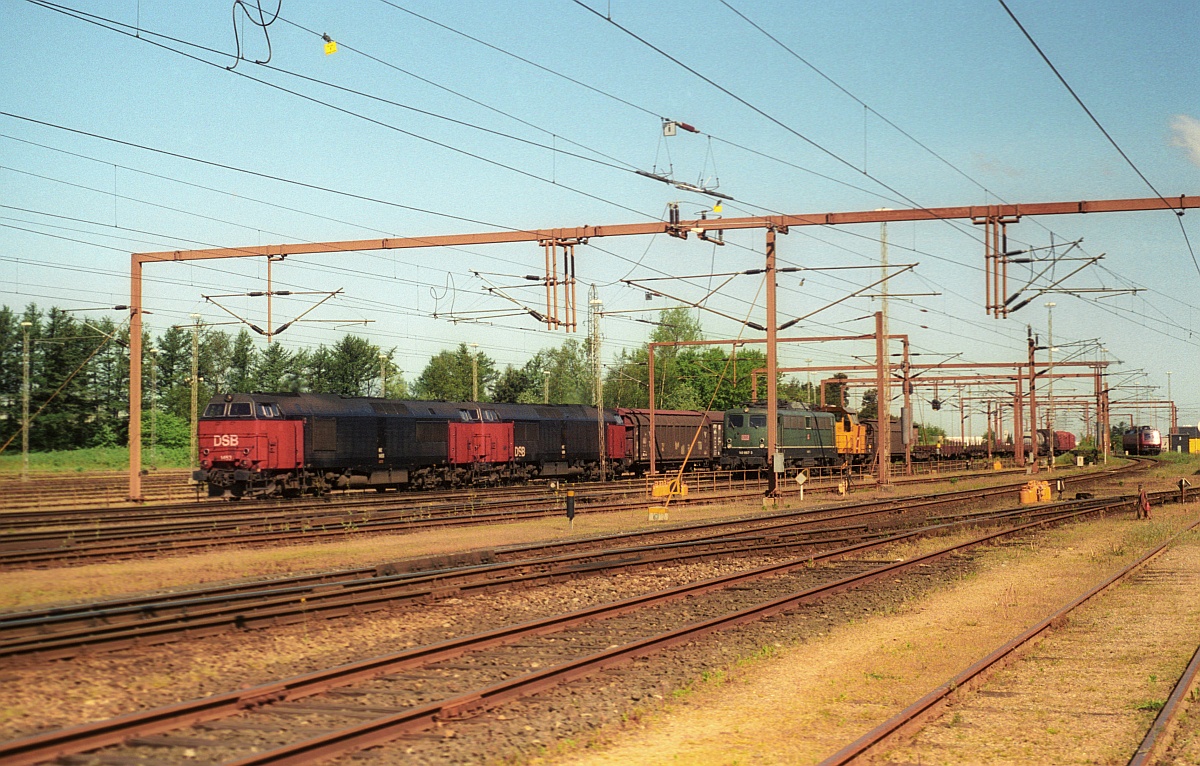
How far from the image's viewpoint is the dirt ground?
8727 mm

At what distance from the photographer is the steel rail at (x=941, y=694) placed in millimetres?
8320

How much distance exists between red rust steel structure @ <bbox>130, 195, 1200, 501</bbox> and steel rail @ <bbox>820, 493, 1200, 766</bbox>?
12573mm

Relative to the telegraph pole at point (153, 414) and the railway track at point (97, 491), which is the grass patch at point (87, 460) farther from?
the railway track at point (97, 491)

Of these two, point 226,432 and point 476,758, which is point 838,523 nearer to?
point 226,432

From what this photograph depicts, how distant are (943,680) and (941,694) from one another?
46.5 inches

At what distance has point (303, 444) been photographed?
3631 cm

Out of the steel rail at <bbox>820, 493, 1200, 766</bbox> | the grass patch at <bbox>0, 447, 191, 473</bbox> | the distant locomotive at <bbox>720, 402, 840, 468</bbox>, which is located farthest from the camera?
the grass patch at <bbox>0, 447, 191, 473</bbox>

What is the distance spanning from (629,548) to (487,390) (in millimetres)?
110127

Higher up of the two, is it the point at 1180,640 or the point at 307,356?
the point at 307,356

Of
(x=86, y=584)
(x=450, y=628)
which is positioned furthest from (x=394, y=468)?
(x=450, y=628)

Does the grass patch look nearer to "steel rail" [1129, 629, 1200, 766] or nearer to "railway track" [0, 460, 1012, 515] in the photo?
"railway track" [0, 460, 1012, 515]

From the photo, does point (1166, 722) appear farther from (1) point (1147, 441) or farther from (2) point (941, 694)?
(1) point (1147, 441)

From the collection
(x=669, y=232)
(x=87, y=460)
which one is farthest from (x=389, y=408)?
(x=87, y=460)

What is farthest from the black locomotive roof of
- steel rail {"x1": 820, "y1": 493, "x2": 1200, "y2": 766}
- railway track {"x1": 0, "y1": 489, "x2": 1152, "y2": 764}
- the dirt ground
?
steel rail {"x1": 820, "y1": 493, "x2": 1200, "y2": 766}
